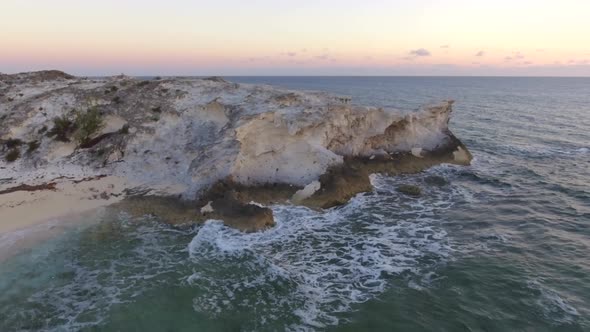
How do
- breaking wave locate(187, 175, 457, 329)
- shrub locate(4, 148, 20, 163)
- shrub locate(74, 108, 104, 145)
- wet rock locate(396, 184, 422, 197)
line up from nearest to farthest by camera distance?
breaking wave locate(187, 175, 457, 329), wet rock locate(396, 184, 422, 197), shrub locate(4, 148, 20, 163), shrub locate(74, 108, 104, 145)

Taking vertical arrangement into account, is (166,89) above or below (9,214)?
above

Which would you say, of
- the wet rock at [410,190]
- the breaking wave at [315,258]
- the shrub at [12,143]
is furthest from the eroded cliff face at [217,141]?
the wet rock at [410,190]

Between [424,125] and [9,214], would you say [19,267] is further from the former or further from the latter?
[424,125]

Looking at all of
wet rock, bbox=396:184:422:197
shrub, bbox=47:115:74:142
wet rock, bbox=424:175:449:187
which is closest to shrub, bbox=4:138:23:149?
shrub, bbox=47:115:74:142

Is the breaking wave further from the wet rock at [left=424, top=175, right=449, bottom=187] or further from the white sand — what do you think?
the white sand

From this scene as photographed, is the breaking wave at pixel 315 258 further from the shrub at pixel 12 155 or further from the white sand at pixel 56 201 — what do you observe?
the shrub at pixel 12 155

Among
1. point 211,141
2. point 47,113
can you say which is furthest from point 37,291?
point 47,113

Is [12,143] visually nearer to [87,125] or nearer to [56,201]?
[87,125]
